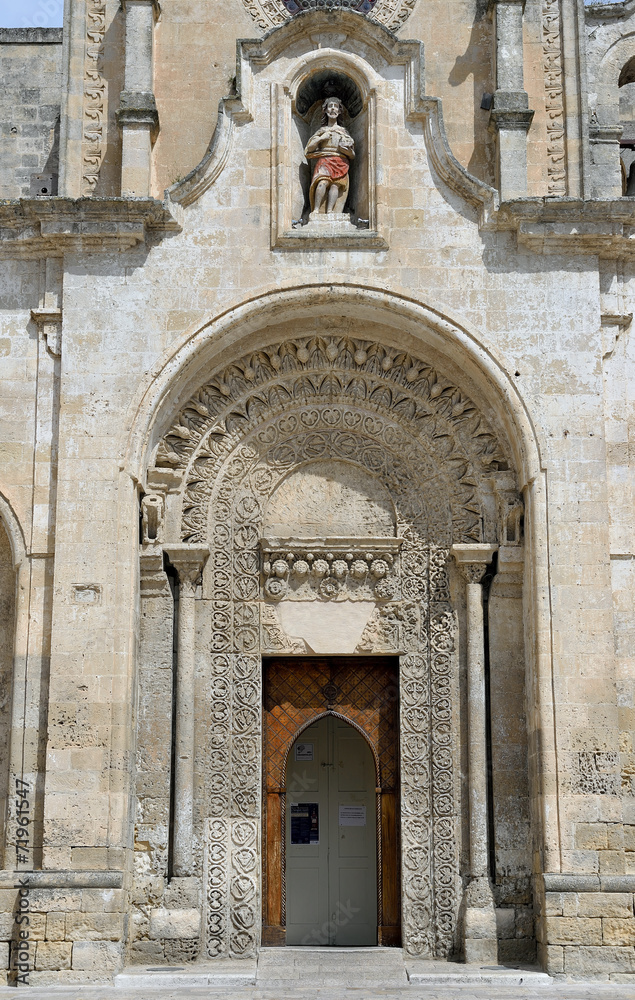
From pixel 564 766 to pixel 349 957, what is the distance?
7.91ft

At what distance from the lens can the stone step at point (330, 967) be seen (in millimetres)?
10281

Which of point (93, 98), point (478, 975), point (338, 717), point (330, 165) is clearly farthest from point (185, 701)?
point (93, 98)

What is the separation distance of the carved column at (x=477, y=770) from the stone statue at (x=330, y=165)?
333 centimetres

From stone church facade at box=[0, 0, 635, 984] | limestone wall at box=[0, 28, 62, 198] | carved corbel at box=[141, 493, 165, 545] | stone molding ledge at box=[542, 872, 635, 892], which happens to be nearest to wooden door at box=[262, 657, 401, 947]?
stone church facade at box=[0, 0, 635, 984]

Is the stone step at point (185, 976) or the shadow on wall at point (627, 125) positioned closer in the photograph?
the stone step at point (185, 976)

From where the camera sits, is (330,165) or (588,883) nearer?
(588,883)

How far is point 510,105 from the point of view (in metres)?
11.8

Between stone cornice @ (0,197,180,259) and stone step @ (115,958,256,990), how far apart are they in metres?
6.04

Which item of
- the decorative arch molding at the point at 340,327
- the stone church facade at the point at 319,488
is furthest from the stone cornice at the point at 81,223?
the decorative arch molding at the point at 340,327

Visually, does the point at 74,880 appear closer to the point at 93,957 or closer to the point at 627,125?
the point at 93,957

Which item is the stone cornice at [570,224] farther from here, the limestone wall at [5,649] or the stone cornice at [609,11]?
the limestone wall at [5,649]

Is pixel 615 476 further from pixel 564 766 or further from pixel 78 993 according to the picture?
pixel 78 993

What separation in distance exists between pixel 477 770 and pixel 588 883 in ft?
4.44

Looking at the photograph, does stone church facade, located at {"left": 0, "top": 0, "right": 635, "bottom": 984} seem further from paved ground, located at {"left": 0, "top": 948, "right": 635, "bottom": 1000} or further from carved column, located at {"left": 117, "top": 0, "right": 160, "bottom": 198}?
paved ground, located at {"left": 0, "top": 948, "right": 635, "bottom": 1000}
